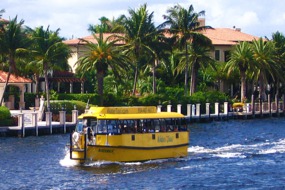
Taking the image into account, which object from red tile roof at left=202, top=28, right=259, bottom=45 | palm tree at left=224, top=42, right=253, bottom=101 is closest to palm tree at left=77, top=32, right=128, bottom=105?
palm tree at left=224, top=42, right=253, bottom=101

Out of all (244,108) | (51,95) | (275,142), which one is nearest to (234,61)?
(244,108)

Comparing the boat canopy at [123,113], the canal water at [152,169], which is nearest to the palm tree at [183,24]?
the canal water at [152,169]

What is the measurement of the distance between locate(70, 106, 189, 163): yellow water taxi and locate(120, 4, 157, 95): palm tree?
49.9 metres

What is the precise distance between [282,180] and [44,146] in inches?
944

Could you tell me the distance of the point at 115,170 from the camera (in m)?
52.6

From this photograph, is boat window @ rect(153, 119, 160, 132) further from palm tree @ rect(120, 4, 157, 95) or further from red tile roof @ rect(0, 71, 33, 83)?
palm tree @ rect(120, 4, 157, 95)

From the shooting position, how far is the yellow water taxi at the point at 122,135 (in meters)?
53.7

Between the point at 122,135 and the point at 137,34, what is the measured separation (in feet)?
179

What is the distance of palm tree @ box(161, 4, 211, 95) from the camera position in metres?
114

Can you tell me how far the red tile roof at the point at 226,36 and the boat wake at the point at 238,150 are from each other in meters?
67.6

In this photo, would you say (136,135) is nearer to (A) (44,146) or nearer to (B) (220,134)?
(A) (44,146)

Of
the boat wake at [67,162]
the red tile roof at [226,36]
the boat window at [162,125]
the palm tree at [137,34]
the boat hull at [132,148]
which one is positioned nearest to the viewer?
the boat hull at [132,148]

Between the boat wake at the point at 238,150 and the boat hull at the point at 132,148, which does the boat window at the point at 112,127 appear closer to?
the boat hull at the point at 132,148

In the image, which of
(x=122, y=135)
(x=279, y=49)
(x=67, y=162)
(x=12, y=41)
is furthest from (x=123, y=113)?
(x=279, y=49)
